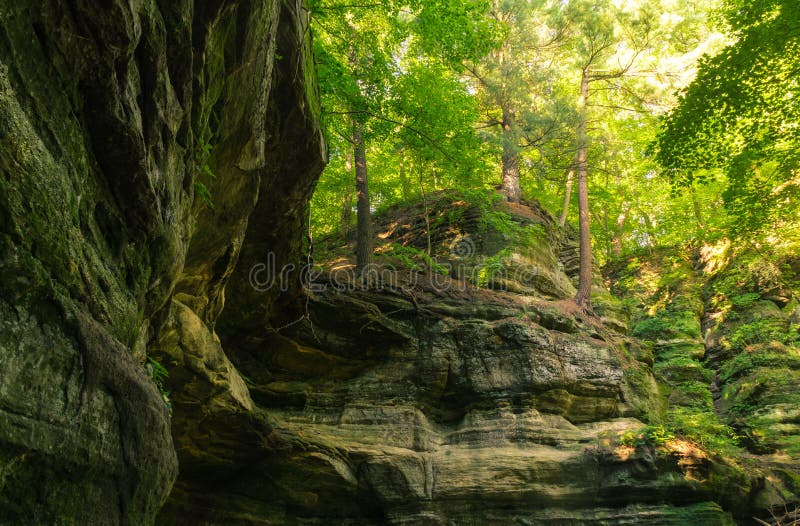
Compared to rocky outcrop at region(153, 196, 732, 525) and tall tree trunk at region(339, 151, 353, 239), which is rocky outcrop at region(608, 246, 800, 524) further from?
tall tree trunk at region(339, 151, 353, 239)

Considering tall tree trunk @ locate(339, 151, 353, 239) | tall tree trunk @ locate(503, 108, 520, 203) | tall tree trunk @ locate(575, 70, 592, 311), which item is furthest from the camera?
tall tree trunk @ locate(339, 151, 353, 239)

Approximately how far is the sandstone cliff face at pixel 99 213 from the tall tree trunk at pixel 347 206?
11989 mm

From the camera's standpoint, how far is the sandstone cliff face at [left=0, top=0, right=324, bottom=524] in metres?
2.68

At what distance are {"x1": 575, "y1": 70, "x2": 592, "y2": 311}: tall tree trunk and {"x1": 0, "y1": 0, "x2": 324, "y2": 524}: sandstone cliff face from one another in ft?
39.4

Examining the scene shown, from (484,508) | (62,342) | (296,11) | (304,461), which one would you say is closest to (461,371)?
(484,508)

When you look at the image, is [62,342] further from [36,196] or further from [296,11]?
[296,11]

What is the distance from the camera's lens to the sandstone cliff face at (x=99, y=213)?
268cm

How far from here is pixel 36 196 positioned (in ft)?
9.32

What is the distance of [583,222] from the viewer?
55.1ft

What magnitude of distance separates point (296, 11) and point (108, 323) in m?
5.10

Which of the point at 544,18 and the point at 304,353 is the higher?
the point at 544,18

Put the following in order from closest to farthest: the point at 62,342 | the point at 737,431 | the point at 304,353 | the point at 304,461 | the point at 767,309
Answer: the point at 62,342 < the point at 304,461 < the point at 304,353 < the point at 737,431 < the point at 767,309

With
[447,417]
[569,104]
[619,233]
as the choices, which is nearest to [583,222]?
[569,104]

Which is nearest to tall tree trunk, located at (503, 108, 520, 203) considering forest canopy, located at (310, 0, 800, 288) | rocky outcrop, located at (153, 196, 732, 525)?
forest canopy, located at (310, 0, 800, 288)
